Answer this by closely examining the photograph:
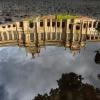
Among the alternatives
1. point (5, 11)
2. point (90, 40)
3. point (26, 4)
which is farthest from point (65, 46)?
point (26, 4)

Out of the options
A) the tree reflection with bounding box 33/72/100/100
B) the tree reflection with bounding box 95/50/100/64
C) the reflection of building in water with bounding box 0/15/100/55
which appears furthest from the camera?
the reflection of building in water with bounding box 0/15/100/55

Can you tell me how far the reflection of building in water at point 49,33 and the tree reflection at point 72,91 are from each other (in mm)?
4395

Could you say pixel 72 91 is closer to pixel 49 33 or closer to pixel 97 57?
pixel 97 57

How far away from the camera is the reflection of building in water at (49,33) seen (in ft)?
81.8

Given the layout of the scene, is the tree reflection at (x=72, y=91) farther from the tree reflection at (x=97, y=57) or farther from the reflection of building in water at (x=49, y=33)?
the reflection of building in water at (x=49, y=33)

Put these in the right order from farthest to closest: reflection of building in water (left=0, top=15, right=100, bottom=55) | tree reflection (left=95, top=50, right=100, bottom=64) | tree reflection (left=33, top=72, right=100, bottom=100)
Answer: reflection of building in water (left=0, top=15, right=100, bottom=55)
tree reflection (left=95, top=50, right=100, bottom=64)
tree reflection (left=33, top=72, right=100, bottom=100)

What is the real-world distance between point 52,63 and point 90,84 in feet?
11.6

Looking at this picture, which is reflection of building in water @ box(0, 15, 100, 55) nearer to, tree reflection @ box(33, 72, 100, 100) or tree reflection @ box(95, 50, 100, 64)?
tree reflection @ box(95, 50, 100, 64)

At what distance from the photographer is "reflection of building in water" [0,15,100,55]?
24938 millimetres

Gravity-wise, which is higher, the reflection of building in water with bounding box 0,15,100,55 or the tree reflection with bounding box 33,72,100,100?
the reflection of building in water with bounding box 0,15,100,55

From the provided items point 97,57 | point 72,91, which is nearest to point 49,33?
point 97,57

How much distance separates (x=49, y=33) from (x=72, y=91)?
1098 cm

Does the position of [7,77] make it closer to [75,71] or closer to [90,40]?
[75,71]

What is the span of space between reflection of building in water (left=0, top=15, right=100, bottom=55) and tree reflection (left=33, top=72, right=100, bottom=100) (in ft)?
14.4
